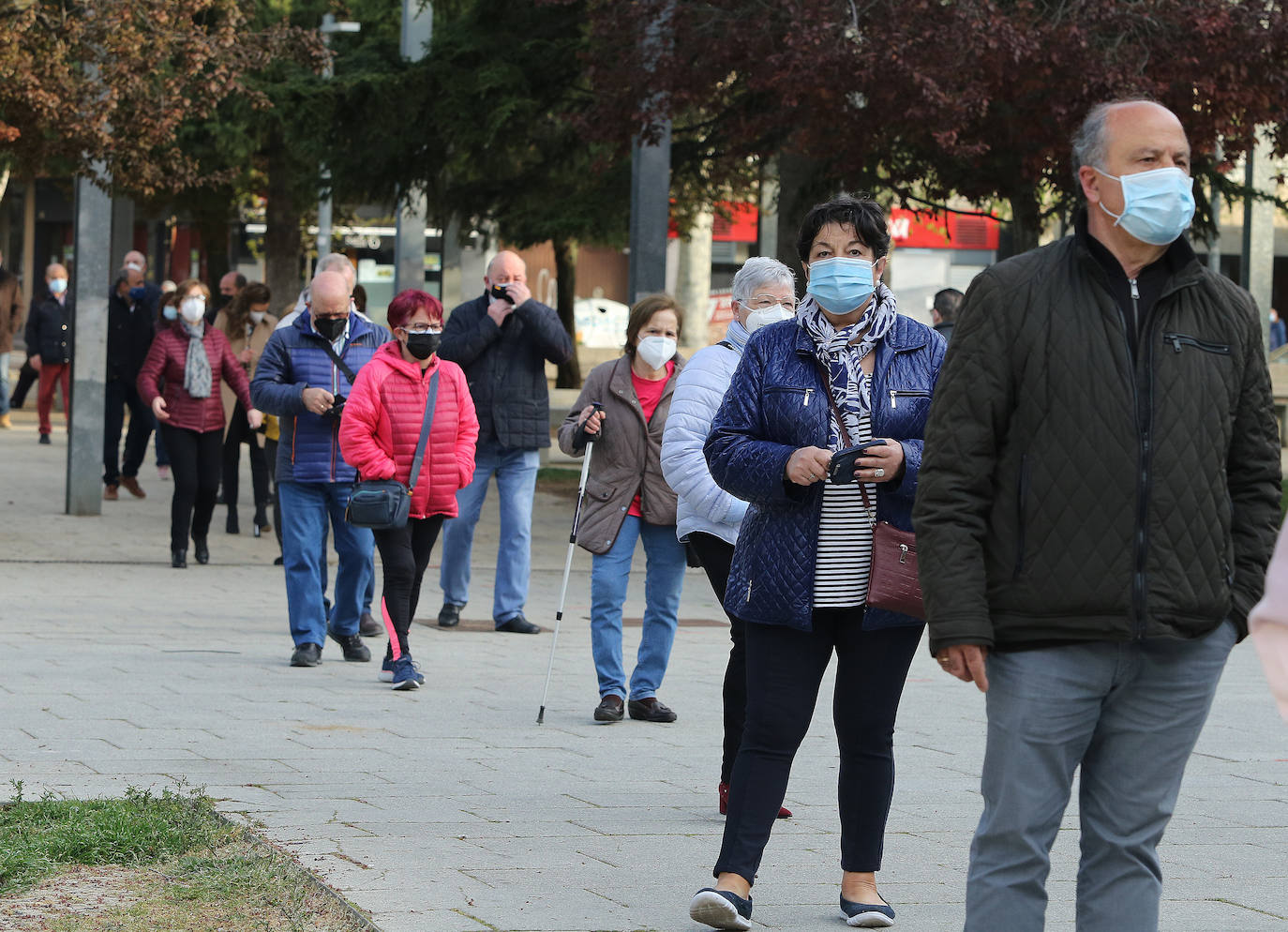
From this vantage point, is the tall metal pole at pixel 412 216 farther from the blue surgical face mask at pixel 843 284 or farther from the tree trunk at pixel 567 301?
the blue surgical face mask at pixel 843 284

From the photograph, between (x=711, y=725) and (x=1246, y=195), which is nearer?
(x=711, y=725)

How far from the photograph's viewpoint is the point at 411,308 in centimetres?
879

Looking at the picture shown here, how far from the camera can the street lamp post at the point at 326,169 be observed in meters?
18.2

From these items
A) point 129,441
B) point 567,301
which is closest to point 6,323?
point 129,441

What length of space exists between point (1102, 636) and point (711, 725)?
172 inches

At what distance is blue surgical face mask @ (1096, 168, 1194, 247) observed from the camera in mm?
3779

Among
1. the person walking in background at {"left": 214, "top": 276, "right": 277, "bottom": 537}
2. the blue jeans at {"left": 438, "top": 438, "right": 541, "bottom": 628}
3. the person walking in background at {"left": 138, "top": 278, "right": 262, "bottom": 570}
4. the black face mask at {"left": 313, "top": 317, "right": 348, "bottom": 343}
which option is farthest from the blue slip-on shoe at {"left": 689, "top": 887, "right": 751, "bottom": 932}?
the person walking in background at {"left": 214, "top": 276, "right": 277, "bottom": 537}

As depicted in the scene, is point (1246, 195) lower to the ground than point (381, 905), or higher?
higher

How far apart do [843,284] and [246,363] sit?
9.37m

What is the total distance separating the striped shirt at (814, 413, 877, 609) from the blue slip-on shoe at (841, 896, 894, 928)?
78cm

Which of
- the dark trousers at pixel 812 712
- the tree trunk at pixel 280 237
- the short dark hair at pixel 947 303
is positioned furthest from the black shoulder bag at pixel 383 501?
the tree trunk at pixel 280 237

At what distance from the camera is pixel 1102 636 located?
375cm

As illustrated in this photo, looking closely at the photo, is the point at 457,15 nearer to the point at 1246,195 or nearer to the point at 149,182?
the point at 149,182

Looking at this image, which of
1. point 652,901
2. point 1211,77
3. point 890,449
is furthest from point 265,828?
point 1211,77
